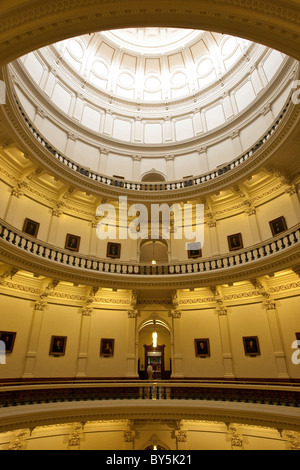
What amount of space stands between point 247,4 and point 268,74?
1366 centimetres

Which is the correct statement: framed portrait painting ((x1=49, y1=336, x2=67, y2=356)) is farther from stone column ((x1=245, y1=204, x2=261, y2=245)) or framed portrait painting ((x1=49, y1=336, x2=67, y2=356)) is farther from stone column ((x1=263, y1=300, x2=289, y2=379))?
stone column ((x1=245, y1=204, x2=261, y2=245))

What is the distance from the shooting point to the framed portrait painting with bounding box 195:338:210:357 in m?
13.5

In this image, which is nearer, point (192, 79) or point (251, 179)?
point (251, 179)

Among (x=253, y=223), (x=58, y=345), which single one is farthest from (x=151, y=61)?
(x=58, y=345)

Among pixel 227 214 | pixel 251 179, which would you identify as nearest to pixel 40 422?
pixel 227 214

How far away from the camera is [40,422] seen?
873cm

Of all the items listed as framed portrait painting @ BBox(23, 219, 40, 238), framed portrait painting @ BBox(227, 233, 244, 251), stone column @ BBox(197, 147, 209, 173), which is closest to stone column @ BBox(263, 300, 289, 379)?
framed portrait painting @ BBox(227, 233, 244, 251)

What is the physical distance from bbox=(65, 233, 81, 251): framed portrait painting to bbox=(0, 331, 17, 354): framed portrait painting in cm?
494

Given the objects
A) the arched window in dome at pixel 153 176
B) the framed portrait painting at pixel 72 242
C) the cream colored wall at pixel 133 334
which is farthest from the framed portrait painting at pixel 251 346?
the arched window in dome at pixel 153 176

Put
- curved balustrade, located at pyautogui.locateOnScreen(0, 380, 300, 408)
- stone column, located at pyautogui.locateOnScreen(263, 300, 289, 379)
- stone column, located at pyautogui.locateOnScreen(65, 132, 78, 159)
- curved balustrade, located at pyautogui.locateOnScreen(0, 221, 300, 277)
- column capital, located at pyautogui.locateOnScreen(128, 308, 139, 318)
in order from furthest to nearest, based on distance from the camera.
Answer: stone column, located at pyautogui.locateOnScreen(65, 132, 78, 159), column capital, located at pyautogui.locateOnScreen(128, 308, 139, 318), stone column, located at pyautogui.locateOnScreen(263, 300, 289, 379), curved balustrade, located at pyautogui.locateOnScreen(0, 221, 300, 277), curved balustrade, located at pyautogui.locateOnScreen(0, 380, 300, 408)

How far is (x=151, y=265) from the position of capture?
14562mm

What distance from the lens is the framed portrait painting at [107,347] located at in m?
13.7

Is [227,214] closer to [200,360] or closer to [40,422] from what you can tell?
[200,360]

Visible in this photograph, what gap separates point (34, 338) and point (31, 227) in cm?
516
